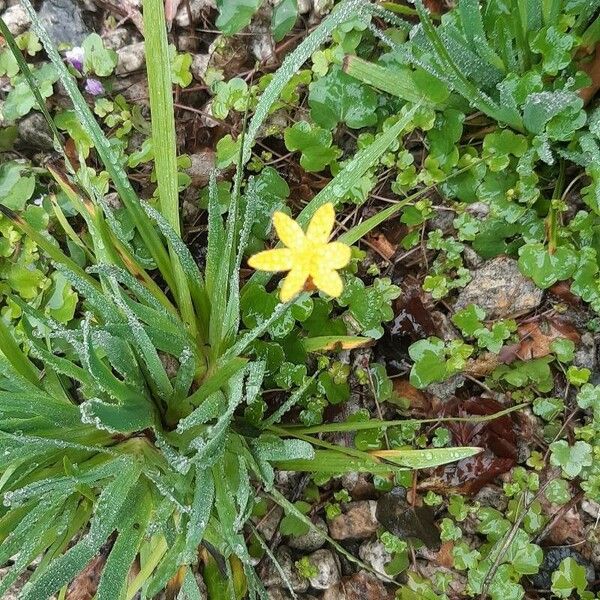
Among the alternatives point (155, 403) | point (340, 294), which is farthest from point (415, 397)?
point (155, 403)

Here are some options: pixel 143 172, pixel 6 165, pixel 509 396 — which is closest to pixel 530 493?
pixel 509 396

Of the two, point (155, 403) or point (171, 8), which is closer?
point (155, 403)

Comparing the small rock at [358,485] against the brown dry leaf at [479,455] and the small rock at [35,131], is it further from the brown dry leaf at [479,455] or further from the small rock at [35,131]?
the small rock at [35,131]

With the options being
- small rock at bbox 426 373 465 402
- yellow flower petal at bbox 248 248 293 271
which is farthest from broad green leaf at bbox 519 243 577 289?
yellow flower petal at bbox 248 248 293 271

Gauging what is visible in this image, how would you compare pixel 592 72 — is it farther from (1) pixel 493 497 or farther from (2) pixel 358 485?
(2) pixel 358 485

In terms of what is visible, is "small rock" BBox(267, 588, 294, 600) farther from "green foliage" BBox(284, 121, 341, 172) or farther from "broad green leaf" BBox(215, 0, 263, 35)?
"broad green leaf" BBox(215, 0, 263, 35)

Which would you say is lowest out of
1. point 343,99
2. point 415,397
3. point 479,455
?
point 479,455

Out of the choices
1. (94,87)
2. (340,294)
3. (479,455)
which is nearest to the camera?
(340,294)

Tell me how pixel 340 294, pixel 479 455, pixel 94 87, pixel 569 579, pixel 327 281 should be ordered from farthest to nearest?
pixel 94 87 < pixel 479 455 < pixel 569 579 < pixel 340 294 < pixel 327 281
